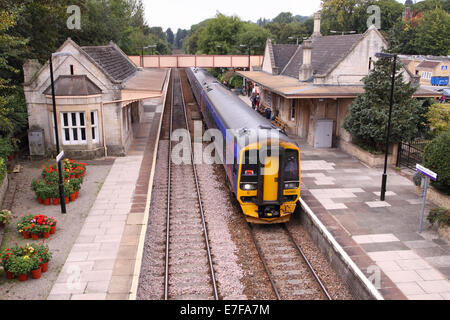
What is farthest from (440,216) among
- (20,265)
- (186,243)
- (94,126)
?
(94,126)

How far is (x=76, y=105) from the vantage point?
2152 cm

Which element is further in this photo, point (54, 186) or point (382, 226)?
point (54, 186)

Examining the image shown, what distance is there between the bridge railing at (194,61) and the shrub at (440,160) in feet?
118

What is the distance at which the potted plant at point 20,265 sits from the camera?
35.7 feet

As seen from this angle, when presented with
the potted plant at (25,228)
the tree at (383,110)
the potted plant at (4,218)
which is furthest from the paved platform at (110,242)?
the tree at (383,110)

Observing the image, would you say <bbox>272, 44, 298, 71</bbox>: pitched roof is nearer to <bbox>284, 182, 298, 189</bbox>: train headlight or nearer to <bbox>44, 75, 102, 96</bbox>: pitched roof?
<bbox>44, 75, 102, 96</bbox>: pitched roof

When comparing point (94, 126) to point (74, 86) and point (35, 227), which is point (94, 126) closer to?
point (74, 86)

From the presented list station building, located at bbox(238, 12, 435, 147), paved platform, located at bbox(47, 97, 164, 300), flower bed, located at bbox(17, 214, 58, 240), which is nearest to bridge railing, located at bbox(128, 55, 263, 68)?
station building, located at bbox(238, 12, 435, 147)

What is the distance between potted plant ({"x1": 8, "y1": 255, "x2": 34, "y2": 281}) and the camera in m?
10.9

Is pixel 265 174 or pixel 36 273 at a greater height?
pixel 265 174

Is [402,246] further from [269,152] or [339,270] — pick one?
[269,152]

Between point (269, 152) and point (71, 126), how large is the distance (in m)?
12.5

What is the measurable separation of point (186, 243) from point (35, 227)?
490cm

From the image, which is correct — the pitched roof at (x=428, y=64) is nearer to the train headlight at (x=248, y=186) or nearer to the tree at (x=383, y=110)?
the tree at (x=383, y=110)
